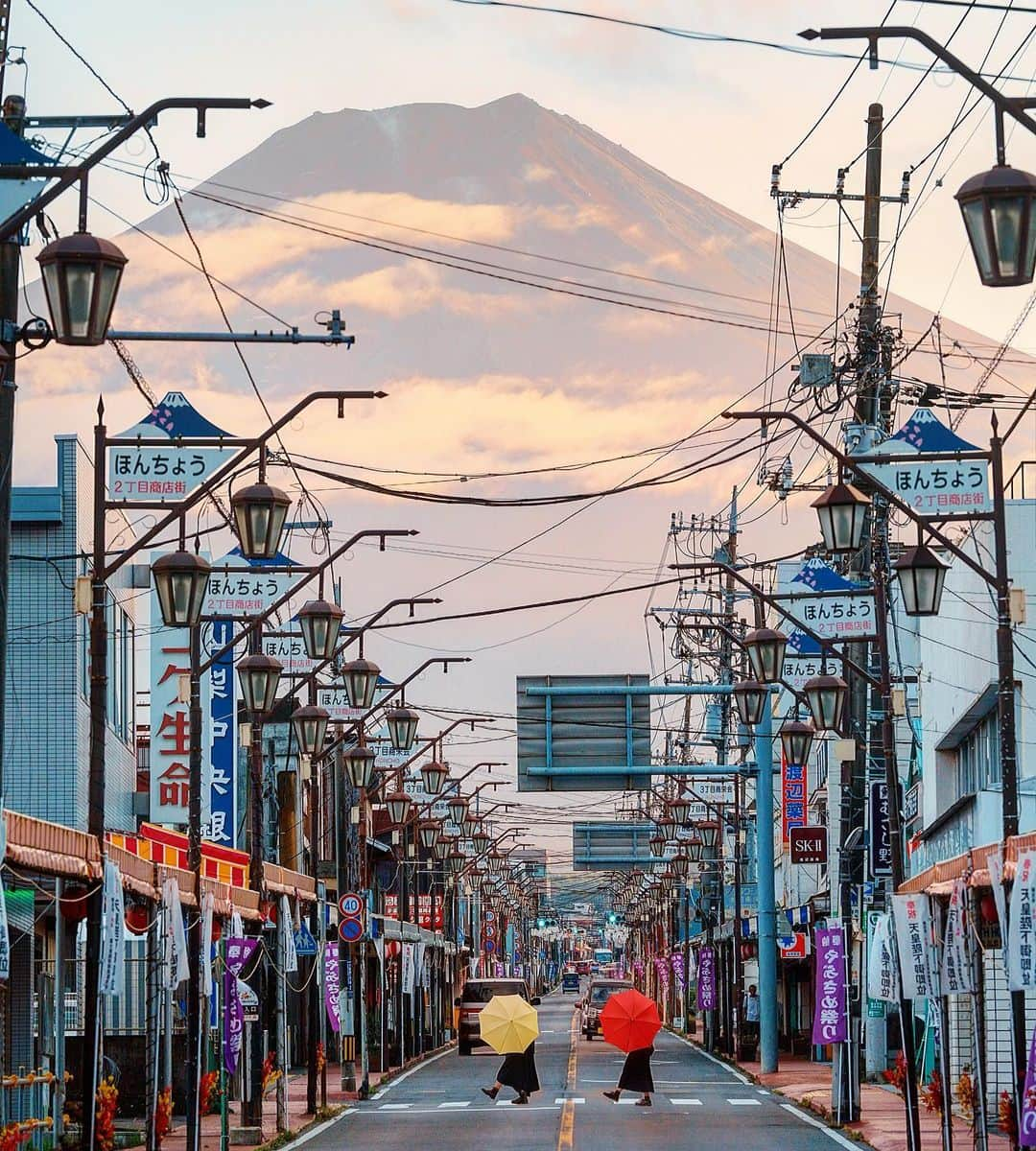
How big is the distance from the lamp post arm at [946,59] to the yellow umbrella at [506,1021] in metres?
24.0

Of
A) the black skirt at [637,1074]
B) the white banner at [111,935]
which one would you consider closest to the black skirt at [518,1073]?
the black skirt at [637,1074]

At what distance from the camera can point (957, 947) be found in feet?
63.8

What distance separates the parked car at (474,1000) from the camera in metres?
68.2

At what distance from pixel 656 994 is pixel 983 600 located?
106 m

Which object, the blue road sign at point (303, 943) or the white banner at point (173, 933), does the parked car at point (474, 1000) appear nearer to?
the blue road sign at point (303, 943)

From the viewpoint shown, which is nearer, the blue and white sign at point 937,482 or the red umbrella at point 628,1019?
the blue and white sign at point 937,482

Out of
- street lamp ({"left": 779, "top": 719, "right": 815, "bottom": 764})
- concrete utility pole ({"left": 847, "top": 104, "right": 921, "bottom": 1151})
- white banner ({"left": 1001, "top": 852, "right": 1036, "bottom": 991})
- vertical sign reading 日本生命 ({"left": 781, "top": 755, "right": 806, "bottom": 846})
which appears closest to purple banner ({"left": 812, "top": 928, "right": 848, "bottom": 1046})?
concrete utility pole ({"left": 847, "top": 104, "right": 921, "bottom": 1151})

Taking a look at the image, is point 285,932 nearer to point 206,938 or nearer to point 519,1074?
point 519,1074

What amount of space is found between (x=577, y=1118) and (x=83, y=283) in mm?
23933

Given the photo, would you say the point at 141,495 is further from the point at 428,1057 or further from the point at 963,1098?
the point at 428,1057

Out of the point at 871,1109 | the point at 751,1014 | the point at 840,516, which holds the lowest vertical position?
the point at 871,1109

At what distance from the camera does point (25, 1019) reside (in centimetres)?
2981

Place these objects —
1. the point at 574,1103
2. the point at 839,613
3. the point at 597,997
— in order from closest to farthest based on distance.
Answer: the point at 839,613, the point at 574,1103, the point at 597,997

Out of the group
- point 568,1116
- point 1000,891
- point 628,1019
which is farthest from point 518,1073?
point 1000,891
